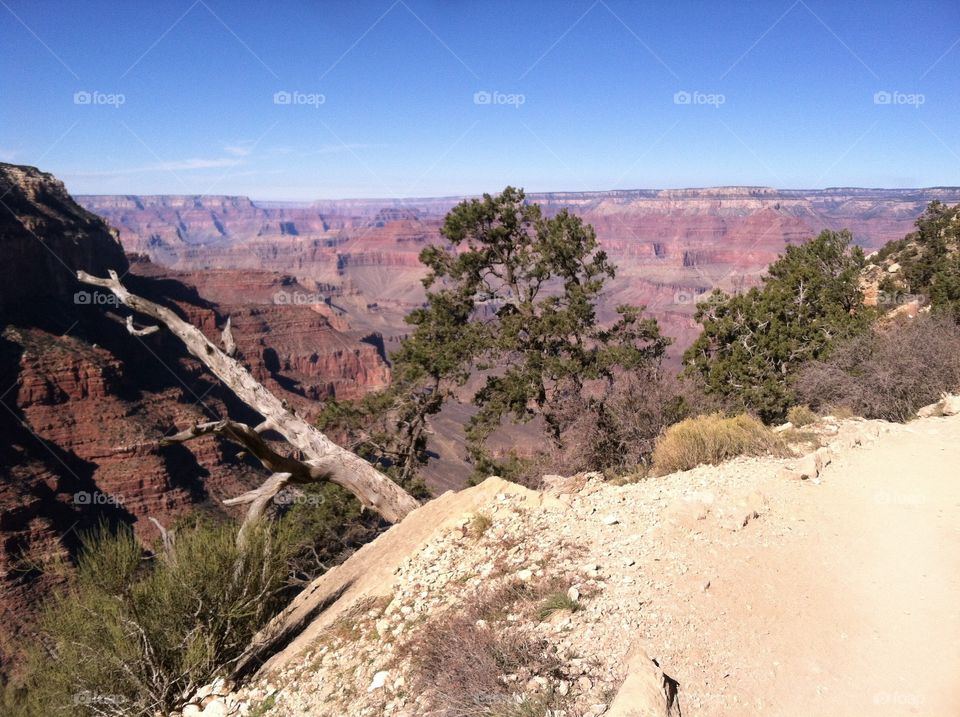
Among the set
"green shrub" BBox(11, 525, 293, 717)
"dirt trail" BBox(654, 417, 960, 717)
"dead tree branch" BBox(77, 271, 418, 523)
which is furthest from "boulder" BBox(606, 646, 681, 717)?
"dead tree branch" BBox(77, 271, 418, 523)

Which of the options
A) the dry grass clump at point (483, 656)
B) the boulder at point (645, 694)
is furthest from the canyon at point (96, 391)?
the boulder at point (645, 694)

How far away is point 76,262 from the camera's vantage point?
59.8 metres

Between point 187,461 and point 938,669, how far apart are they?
4846 centimetres

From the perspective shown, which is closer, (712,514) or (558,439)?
(712,514)

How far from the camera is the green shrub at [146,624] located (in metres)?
5.78

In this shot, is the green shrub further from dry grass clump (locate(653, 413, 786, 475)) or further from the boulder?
dry grass clump (locate(653, 413, 786, 475))

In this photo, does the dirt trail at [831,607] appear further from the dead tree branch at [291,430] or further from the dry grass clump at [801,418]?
the dead tree branch at [291,430]

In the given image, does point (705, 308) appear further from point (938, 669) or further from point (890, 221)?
point (890, 221)

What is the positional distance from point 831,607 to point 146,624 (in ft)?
20.3

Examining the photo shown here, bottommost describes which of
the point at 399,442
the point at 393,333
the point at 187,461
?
the point at 393,333

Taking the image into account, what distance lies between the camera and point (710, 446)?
29.0ft

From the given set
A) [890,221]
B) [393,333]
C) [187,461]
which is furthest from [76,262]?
[890,221]

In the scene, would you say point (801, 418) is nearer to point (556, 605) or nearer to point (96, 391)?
point (556, 605)

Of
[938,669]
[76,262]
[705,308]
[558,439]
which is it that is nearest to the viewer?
[938,669]
